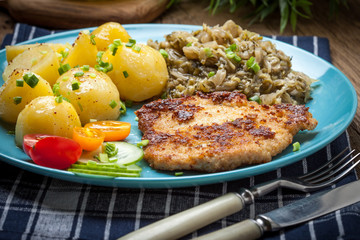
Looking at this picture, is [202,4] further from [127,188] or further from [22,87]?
[127,188]

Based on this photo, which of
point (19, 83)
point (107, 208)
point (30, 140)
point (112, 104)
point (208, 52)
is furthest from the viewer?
point (208, 52)

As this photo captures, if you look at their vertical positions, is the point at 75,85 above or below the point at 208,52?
below

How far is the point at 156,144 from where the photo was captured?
329cm

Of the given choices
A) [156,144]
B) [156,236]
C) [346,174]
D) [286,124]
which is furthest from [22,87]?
[346,174]

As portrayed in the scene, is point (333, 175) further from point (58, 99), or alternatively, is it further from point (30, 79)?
point (30, 79)

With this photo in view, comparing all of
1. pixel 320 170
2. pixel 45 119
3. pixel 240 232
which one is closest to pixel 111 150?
pixel 45 119

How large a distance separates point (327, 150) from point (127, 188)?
1.58m

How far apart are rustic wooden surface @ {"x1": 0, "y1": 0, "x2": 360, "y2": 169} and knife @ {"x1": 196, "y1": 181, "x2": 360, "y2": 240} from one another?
251cm

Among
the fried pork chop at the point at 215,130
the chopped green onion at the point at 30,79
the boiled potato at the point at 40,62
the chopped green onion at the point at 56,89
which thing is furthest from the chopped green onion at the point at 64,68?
the fried pork chop at the point at 215,130

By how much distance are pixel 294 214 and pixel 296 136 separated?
2.96 feet

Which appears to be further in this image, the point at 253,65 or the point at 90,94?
the point at 253,65

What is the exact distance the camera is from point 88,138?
127 inches

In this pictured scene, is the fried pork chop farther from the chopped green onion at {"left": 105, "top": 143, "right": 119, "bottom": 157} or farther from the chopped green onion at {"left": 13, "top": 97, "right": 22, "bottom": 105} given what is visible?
the chopped green onion at {"left": 13, "top": 97, "right": 22, "bottom": 105}

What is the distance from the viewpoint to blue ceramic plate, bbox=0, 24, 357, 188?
2.93m
